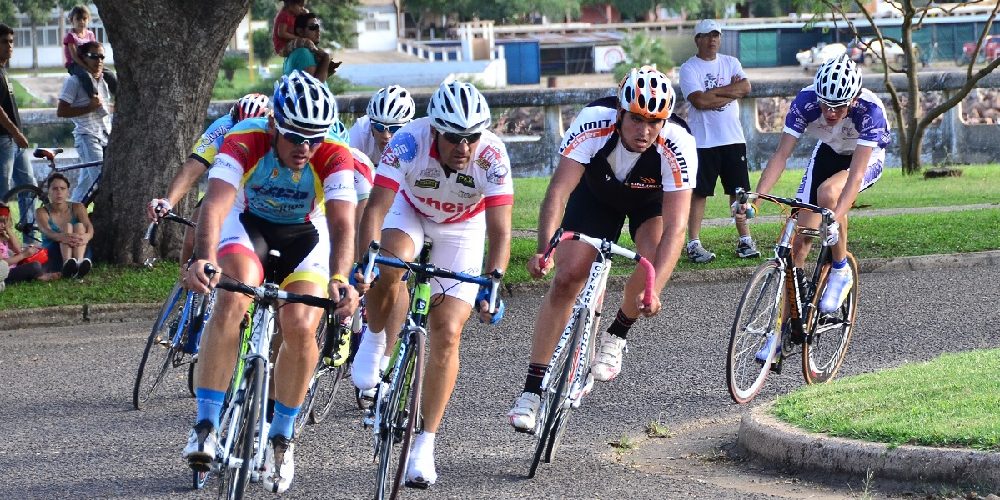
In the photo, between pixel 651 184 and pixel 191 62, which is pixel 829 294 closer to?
pixel 651 184

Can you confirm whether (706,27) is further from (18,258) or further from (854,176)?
(18,258)

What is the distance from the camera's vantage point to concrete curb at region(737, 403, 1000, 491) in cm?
689

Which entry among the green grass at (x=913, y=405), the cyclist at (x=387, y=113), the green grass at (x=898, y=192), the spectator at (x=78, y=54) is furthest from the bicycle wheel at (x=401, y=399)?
the green grass at (x=898, y=192)

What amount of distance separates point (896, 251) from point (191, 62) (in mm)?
6973

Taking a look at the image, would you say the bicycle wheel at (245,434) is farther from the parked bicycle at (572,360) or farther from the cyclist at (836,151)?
the cyclist at (836,151)

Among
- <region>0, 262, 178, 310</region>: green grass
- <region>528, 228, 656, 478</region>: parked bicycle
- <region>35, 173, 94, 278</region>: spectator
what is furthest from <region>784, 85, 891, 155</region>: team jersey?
<region>35, 173, 94, 278</region>: spectator

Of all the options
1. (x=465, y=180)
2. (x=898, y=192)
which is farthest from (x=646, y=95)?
(x=898, y=192)

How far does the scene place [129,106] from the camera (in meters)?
14.2

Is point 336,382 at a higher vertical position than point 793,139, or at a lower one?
lower

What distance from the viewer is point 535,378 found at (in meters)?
8.09

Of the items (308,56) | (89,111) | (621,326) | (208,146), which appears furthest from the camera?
(89,111)

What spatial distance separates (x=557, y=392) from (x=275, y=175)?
1780 millimetres

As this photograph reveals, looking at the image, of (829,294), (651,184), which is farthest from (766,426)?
(829,294)

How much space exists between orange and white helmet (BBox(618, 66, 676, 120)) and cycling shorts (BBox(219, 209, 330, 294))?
5.69 ft
